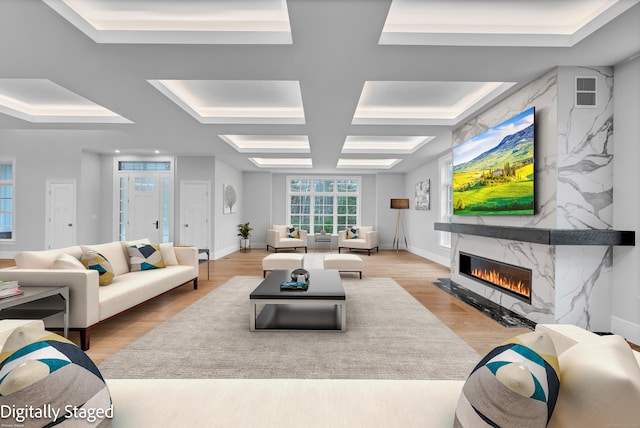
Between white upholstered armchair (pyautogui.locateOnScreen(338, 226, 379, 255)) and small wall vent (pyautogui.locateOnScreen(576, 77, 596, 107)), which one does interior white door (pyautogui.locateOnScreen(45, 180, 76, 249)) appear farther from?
small wall vent (pyautogui.locateOnScreen(576, 77, 596, 107))

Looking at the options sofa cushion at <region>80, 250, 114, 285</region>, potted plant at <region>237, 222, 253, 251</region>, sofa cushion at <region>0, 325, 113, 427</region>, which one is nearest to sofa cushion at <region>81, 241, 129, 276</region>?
sofa cushion at <region>80, 250, 114, 285</region>

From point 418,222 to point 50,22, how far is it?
8538mm

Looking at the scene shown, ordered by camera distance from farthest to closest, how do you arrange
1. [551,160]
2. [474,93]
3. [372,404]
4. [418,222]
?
[418,222]
[474,93]
[551,160]
[372,404]

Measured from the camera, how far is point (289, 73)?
3338 mm

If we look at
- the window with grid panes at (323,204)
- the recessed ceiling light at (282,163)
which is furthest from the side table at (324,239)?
the recessed ceiling light at (282,163)

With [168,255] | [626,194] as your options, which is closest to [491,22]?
[626,194]

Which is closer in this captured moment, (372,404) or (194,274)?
(372,404)

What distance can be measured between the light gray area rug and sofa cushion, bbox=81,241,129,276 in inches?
42.8

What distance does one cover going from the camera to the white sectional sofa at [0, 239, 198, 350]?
8.87ft

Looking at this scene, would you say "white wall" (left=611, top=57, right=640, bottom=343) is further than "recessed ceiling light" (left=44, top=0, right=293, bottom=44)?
Yes

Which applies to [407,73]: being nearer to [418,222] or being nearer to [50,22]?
[50,22]

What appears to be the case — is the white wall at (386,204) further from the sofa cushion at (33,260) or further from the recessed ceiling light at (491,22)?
the sofa cushion at (33,260)

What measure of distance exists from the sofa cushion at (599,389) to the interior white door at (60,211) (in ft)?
30.4

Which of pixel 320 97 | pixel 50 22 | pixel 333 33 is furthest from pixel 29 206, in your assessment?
pixel 333 33
